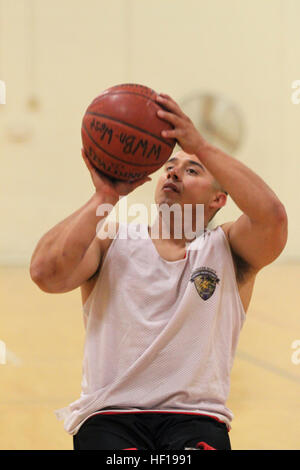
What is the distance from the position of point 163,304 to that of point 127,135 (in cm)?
47

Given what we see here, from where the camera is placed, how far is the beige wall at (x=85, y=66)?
746 cm

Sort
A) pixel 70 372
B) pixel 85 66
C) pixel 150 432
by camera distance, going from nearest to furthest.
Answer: pixel 150 432
pixel 70 372
pixel 85 66

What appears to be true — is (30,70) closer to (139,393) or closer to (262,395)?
(262,395)

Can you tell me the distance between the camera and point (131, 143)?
5.26ft

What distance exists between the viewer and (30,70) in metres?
7.56

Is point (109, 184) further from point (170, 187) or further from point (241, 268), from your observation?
point (241, 268)

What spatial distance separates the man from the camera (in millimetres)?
1543

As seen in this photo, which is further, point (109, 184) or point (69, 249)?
point (109, 184)

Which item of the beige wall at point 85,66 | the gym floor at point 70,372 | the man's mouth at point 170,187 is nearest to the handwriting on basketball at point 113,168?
the man's mouth at point 170,187

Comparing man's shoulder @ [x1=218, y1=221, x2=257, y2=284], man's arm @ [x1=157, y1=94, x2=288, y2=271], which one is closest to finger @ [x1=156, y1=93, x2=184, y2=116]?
man's arm @ [x1=157, y1=94, x2=288, y2=271]

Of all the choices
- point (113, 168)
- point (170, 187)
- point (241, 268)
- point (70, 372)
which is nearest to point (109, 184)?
point (113, 168)

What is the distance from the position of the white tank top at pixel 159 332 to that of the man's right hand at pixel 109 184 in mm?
160

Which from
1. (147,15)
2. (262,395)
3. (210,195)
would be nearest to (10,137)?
(147,15)
